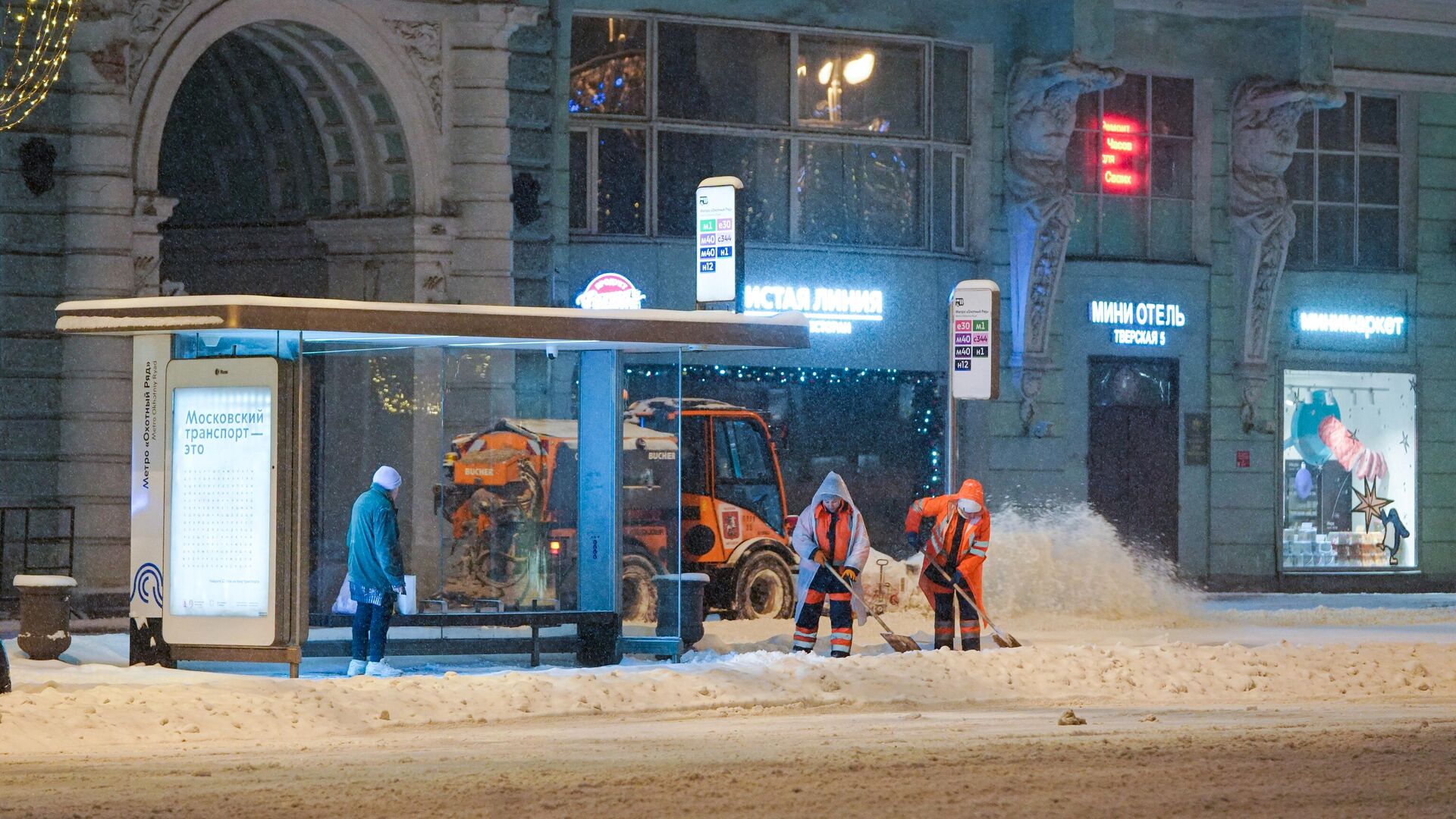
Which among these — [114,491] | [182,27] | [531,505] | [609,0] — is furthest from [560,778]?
[609,0]

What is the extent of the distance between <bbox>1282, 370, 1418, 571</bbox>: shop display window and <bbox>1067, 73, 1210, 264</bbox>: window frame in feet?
8.06

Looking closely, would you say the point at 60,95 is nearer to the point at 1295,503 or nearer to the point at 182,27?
the point at 182,27

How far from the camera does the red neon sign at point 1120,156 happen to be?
2872cm

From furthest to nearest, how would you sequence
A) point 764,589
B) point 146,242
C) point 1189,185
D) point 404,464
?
point 1189,185 < point 764,589 < point 146,242 < point 404,464

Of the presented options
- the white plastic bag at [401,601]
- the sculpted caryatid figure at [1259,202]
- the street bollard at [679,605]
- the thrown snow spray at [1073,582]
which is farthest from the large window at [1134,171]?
the white plastic bag at [401,601]

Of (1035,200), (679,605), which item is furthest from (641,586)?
(1035,200)

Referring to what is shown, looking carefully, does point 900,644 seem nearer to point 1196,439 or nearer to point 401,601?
point 401,601

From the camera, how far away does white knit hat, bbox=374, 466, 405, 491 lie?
15.1 metres

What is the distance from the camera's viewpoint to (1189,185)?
96.1 ft

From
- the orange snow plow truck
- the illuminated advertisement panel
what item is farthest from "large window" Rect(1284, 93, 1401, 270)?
the illuminated advertisement panel

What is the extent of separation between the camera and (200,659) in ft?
48.1

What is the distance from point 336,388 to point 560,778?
6400 mm

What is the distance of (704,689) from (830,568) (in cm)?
272

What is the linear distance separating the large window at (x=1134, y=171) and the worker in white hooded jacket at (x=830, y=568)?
12.4 metres
